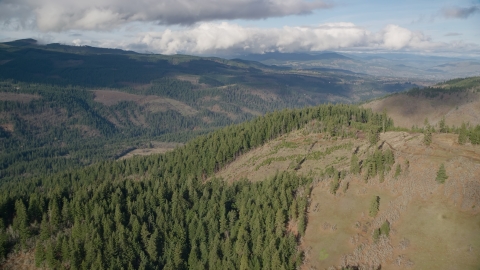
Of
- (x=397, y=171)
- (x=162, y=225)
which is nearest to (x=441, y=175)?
(x=397, y=171)

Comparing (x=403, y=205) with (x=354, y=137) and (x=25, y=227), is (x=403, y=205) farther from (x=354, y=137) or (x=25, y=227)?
(x=25, y=227)

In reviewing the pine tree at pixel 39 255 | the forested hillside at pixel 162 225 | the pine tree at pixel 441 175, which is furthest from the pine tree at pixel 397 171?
the pine tree at pixel 39 255

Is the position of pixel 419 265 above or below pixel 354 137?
below

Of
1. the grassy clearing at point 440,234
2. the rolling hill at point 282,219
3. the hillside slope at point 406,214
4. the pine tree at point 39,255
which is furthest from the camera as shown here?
the pine tree at point 39,255

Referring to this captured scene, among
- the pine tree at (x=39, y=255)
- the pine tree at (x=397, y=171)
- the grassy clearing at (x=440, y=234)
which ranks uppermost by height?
the pine tree at (x=397, y=171)

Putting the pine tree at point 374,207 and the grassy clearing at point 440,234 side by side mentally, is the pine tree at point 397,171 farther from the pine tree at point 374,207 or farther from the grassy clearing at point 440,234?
the pine tree at point 374,207

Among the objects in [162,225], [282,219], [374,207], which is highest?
[374,207]

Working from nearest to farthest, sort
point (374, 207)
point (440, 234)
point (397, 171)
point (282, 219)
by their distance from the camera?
point (440, 234) → point (374, 207) → point (282, 219) → point (397, 171)

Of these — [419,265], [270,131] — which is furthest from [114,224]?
[270,131]

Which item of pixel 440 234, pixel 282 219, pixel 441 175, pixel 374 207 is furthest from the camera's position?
pixel 282 219

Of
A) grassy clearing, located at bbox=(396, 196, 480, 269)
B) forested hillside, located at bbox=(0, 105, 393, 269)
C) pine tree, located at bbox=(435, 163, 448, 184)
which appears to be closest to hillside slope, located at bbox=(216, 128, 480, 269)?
grassy clearing, located at bbox=(396, 196, 480, 269)

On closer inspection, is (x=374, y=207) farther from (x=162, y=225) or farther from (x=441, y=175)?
(x=162, y=225)
